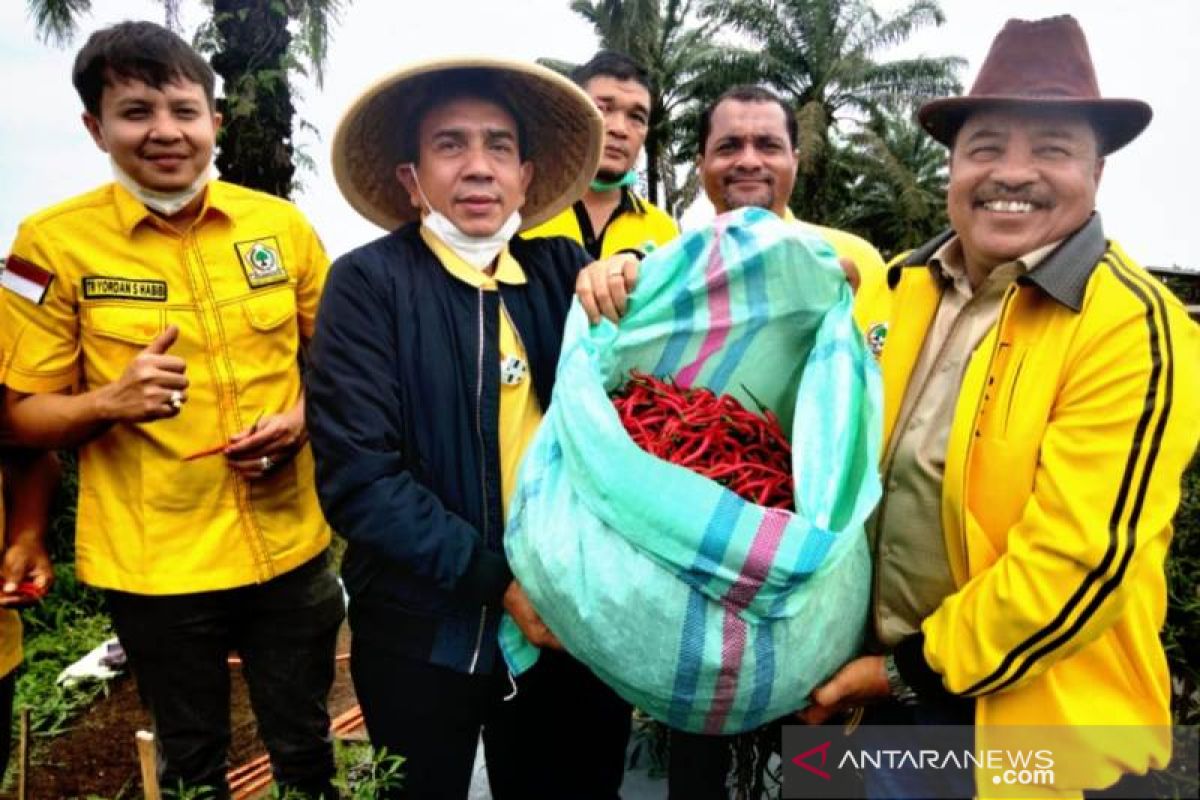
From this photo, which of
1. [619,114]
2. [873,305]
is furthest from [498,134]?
[619,114]

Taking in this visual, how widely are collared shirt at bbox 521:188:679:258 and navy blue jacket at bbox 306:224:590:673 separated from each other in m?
1.61

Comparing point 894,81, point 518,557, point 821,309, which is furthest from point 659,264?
point 894,81

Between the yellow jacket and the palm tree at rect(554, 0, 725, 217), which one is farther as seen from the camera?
the palm tree at rect(554, 0, 725, 217)

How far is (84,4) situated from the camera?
11.2m

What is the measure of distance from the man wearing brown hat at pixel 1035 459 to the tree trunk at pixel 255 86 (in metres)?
7.20

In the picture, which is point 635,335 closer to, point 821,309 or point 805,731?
point 821,309

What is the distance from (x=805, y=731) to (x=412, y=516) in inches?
34.6

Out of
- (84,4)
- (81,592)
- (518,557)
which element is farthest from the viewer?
(84,4)

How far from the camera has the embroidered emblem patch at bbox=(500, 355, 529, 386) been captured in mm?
1999

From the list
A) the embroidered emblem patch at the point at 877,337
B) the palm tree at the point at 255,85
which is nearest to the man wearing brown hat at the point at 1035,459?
the embroidered emblem patch at the point at 877,337

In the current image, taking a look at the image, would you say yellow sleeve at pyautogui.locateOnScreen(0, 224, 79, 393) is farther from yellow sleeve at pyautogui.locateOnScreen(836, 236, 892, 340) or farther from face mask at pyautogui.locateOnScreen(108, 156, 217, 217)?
yellow sleeve at pyautogui.locateOnScreen(836, 236, 892, 340)

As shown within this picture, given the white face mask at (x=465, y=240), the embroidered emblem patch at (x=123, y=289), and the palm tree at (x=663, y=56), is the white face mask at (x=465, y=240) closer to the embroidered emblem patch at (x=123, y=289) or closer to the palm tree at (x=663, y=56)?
the embroidered emblem patch at (x=123, y=289)

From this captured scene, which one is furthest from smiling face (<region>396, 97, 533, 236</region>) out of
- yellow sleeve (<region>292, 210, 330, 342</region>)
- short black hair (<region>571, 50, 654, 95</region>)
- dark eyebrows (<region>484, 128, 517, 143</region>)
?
short black hair (<region>571, 50, 654, 95</region>)

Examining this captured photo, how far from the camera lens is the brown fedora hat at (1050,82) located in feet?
5.60
